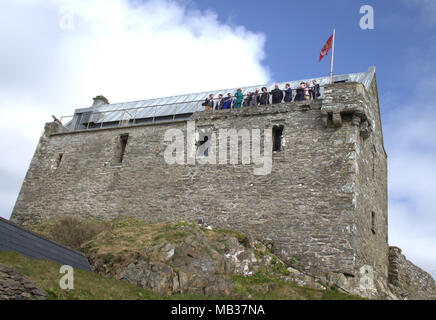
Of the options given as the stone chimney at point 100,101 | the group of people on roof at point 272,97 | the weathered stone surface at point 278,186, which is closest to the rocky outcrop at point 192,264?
the weathered stone surface at point 278,186

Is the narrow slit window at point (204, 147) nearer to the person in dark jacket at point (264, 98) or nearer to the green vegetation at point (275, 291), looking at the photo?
the person in dark jacket at point (264, 98)

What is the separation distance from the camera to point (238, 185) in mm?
18484

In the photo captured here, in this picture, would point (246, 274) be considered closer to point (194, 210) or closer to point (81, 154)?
point (194, 210)

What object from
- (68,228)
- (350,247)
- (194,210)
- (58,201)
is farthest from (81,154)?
(350,247)

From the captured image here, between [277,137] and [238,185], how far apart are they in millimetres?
2661

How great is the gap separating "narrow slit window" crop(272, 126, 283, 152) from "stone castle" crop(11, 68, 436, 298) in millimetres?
98

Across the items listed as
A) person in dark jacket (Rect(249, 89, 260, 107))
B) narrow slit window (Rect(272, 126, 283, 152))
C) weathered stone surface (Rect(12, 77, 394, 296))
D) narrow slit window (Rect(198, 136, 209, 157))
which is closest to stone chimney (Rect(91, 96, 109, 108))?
weathered stone surface (Rect(12, 77, 394, 296))

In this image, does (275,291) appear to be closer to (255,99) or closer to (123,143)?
(255,99)

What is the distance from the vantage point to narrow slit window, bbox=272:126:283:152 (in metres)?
18.8

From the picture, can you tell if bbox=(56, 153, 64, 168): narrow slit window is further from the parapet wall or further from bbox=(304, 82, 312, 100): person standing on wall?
bbox=(304, 82, 312, 100): person standing on wall

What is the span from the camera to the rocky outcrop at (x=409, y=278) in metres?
19.9

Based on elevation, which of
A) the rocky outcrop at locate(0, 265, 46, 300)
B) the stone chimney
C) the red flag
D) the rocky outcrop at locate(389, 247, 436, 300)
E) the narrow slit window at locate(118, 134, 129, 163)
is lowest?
the rocky outcrop at locate(0, 265, 46, 300)

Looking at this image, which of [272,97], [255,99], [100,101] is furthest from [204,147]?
[100,101]

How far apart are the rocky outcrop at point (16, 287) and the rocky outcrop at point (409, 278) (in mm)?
15012
